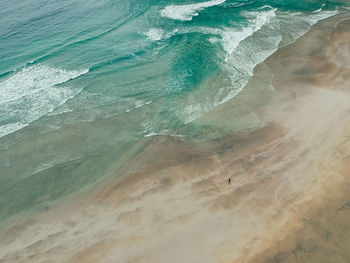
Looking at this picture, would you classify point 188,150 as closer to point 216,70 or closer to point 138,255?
point 138,255

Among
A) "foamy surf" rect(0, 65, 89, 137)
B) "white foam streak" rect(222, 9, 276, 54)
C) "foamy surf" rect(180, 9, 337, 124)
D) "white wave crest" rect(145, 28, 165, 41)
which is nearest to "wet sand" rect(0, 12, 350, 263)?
"foamy surf" rect(180, 9, 337, 124)

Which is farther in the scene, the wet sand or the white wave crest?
the white wave crest

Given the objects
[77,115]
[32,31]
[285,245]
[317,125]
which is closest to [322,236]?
[285,245]

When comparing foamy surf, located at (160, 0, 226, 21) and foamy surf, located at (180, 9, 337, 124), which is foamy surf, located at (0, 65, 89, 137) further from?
foamy surf, located at (160, 0, 226, 21)

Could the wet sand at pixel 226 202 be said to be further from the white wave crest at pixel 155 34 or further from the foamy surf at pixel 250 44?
the white wave crest at pixel 155 34

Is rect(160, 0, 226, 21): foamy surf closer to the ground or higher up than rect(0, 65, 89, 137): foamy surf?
higher up

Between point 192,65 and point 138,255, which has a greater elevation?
point 192,65
